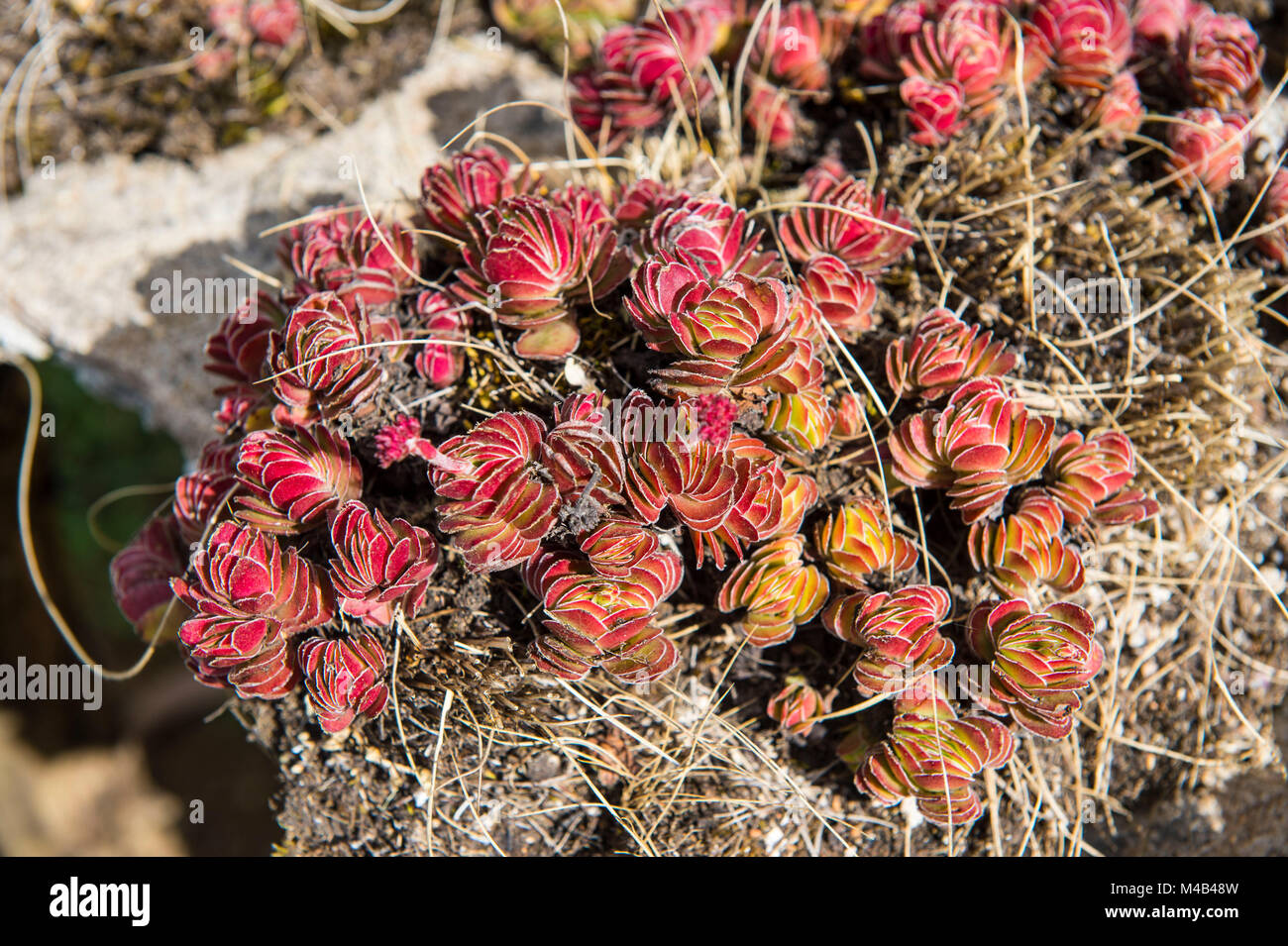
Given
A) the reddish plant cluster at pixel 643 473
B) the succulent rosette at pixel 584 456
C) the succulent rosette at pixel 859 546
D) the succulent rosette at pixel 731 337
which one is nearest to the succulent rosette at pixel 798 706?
the reddish plant cluster at pixel 643 473

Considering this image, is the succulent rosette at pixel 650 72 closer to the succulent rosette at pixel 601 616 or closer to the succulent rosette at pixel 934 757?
the succulent rosette at pixel 601 616

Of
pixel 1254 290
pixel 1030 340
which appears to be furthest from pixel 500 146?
pixel 1254 290

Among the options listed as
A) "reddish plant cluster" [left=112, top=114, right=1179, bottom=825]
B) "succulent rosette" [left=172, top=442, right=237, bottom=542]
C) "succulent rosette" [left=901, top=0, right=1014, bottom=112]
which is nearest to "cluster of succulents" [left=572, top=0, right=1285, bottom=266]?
"succulent rosette" [left=901, top=0, right=1014, bottom=112]

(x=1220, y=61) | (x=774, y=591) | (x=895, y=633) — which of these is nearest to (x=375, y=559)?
(x=774, y=591)

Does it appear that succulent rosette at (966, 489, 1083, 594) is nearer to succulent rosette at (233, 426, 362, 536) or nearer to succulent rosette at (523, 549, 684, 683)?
succulent rosette at (523, 549, 684, 683)

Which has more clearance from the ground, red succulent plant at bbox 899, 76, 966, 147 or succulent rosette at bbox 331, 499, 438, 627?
red succulent plant at bbox 899, 76, 966, 147
